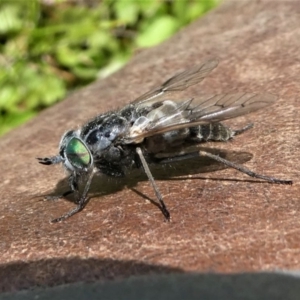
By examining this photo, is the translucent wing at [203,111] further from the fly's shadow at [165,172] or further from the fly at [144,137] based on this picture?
the fly's shadow at [165,172]

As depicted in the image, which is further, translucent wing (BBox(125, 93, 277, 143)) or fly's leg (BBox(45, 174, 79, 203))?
fly's leg (BBox(45, 174, 79, 203))

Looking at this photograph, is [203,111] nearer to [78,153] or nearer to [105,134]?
[105,134]

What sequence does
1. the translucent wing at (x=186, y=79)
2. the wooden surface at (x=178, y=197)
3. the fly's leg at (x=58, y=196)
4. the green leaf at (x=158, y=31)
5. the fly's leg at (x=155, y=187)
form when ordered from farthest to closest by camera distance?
the green leaf at (x=158, y=31) < the translucent wing at (x=186, y=79) < the fly's leg at (x=58, y=196) < the fly's leg at (x=155, y=187) < the wooden surface at (x=178, y=197)

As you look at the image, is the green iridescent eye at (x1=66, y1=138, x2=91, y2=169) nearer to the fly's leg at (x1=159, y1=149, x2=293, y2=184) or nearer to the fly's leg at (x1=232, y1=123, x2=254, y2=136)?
the fly's leg at (x1=159, y1=149, x2=293, y2=184)

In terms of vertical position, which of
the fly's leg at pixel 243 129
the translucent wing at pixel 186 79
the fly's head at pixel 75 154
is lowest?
the fly's leg at pixel 243 129

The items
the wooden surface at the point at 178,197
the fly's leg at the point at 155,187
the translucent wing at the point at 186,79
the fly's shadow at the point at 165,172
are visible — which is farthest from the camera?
the translucent wing at the point at 186,79

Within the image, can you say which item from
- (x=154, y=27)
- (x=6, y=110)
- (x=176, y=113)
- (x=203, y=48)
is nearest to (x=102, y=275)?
(x=176, y=113)

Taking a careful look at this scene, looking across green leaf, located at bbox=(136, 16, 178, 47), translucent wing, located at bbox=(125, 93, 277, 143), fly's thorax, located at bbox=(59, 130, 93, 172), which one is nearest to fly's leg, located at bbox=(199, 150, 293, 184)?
translucent wing, located at bbox=(125, 93, 277, 143)

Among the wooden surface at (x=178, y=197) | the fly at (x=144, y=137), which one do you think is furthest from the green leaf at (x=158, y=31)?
the fly at (x=144, y=137)

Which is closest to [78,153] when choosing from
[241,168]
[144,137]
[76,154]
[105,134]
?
[76,154]
